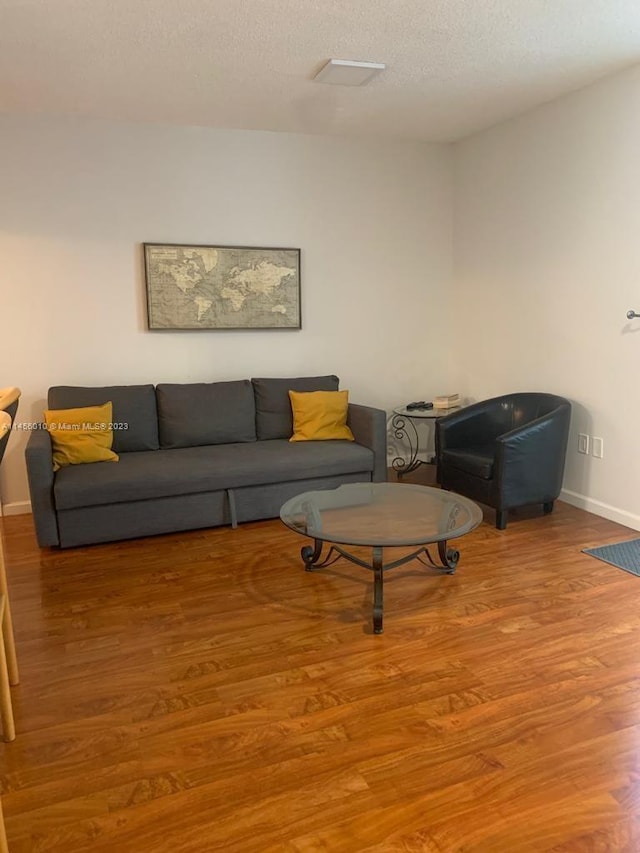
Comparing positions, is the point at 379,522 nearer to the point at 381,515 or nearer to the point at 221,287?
the point at 381,515

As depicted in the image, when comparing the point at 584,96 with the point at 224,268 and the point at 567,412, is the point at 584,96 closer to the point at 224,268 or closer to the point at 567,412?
the point at 567,412

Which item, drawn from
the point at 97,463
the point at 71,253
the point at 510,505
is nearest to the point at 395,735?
the point at 510,505

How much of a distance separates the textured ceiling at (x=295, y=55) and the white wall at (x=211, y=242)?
251mm

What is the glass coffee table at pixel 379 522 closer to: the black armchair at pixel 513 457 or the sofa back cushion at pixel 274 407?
the black armchair at pixel 513 457

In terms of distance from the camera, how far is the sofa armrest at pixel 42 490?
3.22 meters

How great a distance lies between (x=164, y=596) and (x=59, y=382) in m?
1.91

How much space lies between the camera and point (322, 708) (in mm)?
2000

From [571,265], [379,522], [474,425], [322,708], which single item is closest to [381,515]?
[379,522]

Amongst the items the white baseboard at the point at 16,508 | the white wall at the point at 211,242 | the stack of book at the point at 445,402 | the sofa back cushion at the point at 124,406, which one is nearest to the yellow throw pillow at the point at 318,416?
the white wall at the point at 211,242

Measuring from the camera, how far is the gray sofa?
A: 3.32 m

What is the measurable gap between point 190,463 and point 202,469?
0.10 m

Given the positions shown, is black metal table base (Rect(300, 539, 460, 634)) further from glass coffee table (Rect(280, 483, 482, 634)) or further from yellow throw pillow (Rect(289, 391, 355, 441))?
yellow throw pillow (Rect(289, 391, 355, 441))

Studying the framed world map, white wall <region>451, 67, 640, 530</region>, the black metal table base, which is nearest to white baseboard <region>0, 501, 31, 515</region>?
the framed world map

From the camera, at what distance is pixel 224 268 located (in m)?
4.28
